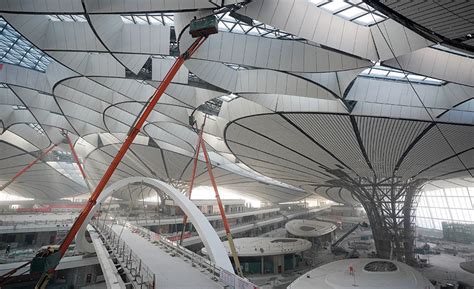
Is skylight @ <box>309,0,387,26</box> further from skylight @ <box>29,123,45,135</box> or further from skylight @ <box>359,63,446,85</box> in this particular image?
skylight @ <box>29,123,45,135</box>

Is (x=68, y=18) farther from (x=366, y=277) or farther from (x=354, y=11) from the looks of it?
(x=366, y=277)

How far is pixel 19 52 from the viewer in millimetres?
21953

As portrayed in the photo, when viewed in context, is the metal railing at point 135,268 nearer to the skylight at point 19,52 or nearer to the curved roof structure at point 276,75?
the curved roof structure at point 276,75

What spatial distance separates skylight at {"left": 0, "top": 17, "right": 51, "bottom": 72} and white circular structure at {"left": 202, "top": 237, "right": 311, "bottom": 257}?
2534 centimetres

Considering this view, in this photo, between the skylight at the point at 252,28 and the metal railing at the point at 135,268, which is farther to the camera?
the skylight at the point at 252,28

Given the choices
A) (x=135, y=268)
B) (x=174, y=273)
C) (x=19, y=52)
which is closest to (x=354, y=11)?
(x=174, y=273)

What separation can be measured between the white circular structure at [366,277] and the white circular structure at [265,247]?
10.2 meters

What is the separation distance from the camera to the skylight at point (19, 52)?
19.3 m

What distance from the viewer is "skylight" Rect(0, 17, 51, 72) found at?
19.3m

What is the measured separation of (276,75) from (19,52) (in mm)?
19286

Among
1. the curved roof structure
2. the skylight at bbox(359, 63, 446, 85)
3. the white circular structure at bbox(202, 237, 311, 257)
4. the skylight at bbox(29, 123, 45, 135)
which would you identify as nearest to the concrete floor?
the curved roof structure

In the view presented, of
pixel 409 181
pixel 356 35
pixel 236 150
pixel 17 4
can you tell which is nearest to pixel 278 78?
pixel 356 35

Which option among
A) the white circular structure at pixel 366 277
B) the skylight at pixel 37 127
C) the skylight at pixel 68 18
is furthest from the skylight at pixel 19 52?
the white circular structure at pixel 366 277

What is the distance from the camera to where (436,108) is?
17031 mm
